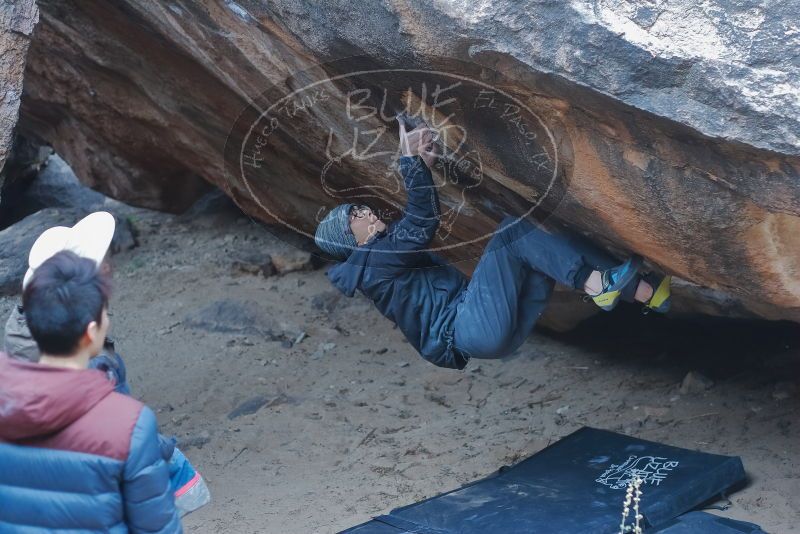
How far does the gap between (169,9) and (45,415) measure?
7.50 feet

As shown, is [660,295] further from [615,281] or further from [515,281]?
[515,281]

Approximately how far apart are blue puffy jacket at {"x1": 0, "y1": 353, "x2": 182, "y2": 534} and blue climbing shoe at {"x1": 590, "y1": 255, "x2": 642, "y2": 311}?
1.71 meters

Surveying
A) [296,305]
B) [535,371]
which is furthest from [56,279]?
[296,305]

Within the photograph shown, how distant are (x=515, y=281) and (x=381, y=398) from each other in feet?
5.87

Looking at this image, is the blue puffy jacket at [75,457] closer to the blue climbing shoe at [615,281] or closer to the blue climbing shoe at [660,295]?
the blue climbing shoe at [615,281]

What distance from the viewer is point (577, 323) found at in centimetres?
518

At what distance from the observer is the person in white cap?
7.25 ft

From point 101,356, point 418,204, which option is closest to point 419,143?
point 418,204

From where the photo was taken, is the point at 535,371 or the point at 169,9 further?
the point at 535,371

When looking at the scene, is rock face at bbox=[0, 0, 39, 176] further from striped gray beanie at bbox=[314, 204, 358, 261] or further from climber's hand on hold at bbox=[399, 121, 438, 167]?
climber's hand on hold at bbox=[399, 121, 438, 167]

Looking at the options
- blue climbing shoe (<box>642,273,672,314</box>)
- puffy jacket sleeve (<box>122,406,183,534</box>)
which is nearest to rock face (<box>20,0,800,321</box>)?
blue climbing shoe (<box>642,273,672,314</box>)

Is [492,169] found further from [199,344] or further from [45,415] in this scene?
[199,344]

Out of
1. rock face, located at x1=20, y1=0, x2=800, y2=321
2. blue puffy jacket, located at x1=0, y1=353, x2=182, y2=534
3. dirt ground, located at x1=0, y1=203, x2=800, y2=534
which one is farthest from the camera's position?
dirt ground, located at x1=0, y1=203, x2=800, y2=534

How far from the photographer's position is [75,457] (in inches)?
79.8
